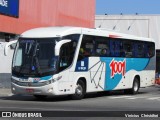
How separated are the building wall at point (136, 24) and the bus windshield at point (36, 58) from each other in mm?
35302

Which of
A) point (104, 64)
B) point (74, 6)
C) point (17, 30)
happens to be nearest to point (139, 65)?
point (104, 64)

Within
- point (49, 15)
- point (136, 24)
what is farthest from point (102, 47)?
point (136, 24)

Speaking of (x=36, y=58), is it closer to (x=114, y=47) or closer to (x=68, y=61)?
(x=68, y=61)

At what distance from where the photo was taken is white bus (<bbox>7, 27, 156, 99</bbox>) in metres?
20.6

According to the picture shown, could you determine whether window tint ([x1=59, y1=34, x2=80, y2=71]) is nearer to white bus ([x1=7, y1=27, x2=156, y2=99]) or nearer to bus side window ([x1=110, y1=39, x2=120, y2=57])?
white bus ([x1=7, y1=27, x2=156, y2=99])

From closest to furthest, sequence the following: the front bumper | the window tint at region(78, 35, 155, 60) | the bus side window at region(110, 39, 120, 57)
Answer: the front bumper → the window tint at region(78, 35, 155, 60) → the bus side window at region(110, 39, 120, 57)

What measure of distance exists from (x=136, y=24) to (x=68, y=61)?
120ft

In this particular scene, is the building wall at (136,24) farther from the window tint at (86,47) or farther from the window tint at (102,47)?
the window tint at (86,47)

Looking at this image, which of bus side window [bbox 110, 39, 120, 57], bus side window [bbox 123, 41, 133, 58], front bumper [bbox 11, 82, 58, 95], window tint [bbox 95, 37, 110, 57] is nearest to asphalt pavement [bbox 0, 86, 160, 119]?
front bumper [bbox 11, 82, 58, 95]

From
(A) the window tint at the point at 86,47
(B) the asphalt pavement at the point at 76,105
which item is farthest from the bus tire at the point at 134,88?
(A) the window tint at the point at 86,47

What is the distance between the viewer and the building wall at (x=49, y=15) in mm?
30500

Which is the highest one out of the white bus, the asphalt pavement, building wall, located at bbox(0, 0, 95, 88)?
building wall, located at bbox(0, 0, 95, 88)

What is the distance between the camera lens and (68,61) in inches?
838

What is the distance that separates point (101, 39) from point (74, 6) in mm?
14289
